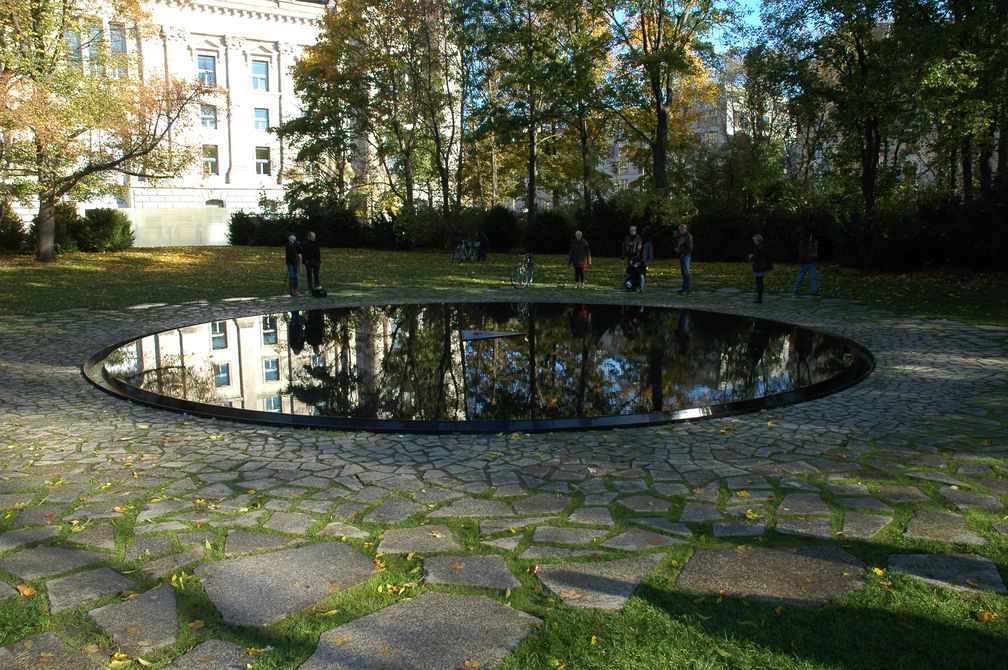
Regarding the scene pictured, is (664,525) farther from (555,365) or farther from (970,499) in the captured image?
(555,365)

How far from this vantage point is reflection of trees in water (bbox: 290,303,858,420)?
355 inches

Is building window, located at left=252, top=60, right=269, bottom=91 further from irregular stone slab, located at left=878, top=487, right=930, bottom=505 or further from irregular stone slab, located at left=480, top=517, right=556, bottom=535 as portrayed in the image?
irregular stone slab, located at left=878, top=487, right=930, bottom=505

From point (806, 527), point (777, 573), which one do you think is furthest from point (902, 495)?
point (777, 573)

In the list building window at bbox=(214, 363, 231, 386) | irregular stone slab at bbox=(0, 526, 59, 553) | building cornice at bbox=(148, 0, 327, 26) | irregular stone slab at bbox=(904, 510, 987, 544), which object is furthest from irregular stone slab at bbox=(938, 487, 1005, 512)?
building cornice at bbox=(148, 0, 327, 26)

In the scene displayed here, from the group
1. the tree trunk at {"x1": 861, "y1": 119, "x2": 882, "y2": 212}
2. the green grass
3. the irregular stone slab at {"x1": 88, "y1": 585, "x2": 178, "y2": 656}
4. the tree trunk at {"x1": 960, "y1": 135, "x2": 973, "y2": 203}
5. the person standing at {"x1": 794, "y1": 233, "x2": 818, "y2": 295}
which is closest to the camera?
the irregular stone slab at {"x1": 88, "y1": 585, "x2": 178, "y2": 656}

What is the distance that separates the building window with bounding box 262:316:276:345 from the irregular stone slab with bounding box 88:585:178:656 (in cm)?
969

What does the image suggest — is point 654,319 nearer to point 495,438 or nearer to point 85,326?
point 495,438

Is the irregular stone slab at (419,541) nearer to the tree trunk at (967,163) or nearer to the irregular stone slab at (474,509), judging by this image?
the irregular stone slab at (474,509)

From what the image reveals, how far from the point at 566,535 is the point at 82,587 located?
2885 mm

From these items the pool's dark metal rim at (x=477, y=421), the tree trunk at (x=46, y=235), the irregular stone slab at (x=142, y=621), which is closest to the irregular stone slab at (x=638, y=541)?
the irregular stone slab at (x=142, y=621)

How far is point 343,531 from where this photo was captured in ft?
16.9

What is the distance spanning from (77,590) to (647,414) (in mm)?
5541

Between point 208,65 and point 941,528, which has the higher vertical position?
point 208,65

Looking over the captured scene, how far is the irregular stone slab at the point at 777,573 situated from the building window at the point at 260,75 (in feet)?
222
